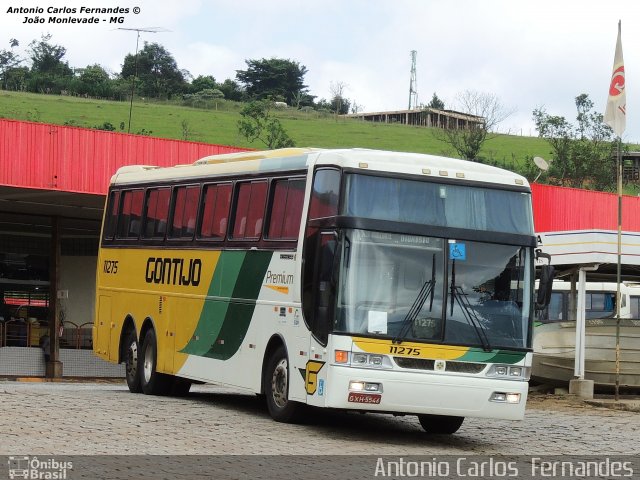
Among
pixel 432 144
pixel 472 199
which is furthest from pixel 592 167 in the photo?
pixel 472 199

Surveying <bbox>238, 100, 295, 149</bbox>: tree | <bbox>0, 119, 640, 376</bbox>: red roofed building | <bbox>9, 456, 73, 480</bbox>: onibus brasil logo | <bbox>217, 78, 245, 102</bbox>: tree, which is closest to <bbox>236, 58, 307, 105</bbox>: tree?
<bbox>217, 78, 245, 102</bbox>: tree

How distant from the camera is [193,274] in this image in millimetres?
20188

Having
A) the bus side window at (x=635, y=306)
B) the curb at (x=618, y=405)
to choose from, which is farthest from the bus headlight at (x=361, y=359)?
the bus side window at (x=635, y=306)

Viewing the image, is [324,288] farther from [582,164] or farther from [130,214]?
[582,164]

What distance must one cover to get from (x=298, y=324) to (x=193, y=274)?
415 centimetres

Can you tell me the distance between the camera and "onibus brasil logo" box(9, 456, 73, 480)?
35.9 feet

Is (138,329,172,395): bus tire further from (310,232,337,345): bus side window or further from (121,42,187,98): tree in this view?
(121,42,187,98): tree

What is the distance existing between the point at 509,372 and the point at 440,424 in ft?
6.18

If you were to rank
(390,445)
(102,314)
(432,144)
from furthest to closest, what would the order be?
1. (432,144)
2. (102,314)
3. (390,445)

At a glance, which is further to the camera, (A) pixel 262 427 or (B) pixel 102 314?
(B) pixel 102 314

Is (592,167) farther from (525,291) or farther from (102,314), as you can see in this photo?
(525,291)

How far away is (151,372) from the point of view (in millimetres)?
21703

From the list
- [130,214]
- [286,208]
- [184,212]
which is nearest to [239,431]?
[286,208]

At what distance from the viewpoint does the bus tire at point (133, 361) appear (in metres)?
22.3
